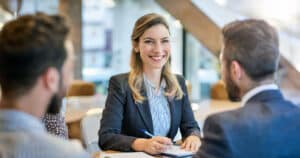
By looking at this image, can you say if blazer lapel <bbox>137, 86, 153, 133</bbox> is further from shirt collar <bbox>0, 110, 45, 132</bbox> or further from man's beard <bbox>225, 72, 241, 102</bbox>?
shirt collar <bbox>0, 110, 45, 132</bbox>

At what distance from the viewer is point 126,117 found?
7.89ft

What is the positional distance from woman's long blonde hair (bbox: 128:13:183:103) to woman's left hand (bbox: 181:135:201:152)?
31cm

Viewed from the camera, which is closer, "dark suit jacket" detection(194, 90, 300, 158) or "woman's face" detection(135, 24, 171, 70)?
"dark suit jacket" detection(194, 90, 300, 158)

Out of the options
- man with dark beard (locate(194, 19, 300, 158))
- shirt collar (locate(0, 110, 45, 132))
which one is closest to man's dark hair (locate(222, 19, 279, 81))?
man with dark beard (locate(194, 19, 300, 158))

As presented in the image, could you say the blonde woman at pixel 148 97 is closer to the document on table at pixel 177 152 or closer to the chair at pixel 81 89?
the document on table at pixel 177 152

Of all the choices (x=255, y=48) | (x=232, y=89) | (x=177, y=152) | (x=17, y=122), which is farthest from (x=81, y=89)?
(x=17, y=122)

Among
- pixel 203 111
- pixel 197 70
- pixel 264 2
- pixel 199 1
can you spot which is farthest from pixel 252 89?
pixel 197 70

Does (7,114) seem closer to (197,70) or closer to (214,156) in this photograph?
(214,156)

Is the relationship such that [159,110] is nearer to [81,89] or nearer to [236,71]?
[236,71]

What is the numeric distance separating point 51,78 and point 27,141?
18 cm

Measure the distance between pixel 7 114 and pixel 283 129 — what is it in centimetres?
81

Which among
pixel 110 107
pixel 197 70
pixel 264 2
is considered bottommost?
pixel 197 70

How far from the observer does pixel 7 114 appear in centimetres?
113

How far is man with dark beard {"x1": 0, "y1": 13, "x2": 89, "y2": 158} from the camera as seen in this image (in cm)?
110
